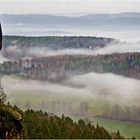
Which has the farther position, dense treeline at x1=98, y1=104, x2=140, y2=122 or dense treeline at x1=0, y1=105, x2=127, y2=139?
dense treeline at x1=98, y1=104, x2=140, y2=122

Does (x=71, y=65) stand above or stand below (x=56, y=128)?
above

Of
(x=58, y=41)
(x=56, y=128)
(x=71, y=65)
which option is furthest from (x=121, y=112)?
(x=58, y=41)

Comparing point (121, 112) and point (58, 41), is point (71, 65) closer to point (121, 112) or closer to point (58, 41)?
point (58, 41)

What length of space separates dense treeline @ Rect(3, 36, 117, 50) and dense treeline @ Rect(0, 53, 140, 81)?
0.21 meters

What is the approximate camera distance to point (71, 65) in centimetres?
755

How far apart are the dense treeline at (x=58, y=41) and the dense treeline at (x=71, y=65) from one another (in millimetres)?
209

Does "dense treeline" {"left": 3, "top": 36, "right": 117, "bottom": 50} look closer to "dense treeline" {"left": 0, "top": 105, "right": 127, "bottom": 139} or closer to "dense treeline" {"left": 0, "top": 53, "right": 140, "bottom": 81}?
"dense treeline" {"left": 0, "top": 53, "right": 140, "bottom": 81}

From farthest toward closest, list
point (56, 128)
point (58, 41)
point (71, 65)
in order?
1. point (58, 41)
2. point (71, 65)
3. point (56, 128)

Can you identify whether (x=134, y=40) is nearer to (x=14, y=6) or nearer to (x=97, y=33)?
(x=97, y=33)

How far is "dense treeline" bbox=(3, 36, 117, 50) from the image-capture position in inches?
299

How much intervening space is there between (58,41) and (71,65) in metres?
0.49

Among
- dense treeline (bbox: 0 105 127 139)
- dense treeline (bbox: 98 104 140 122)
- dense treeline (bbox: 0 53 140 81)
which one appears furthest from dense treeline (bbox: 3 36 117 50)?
dense treeline (bbox: 0 105 127 139)

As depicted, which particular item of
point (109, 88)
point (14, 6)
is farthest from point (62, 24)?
point (109, 88)

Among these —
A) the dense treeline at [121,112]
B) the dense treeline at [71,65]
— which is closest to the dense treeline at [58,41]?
the dense treeline at [71,65]
